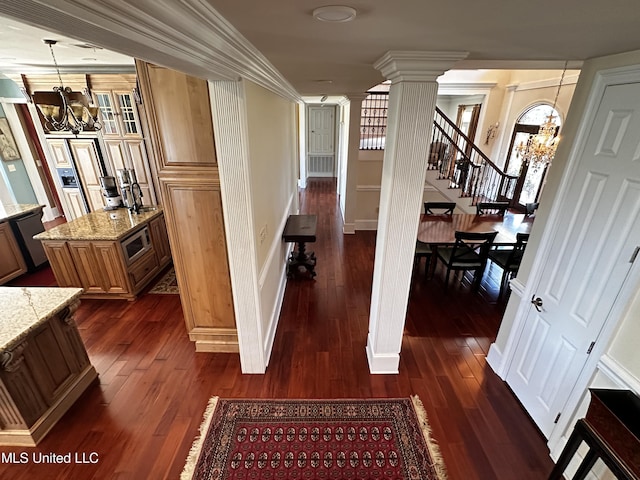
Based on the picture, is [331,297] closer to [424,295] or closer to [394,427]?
[424,295]

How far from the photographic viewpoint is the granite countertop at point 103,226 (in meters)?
3.37

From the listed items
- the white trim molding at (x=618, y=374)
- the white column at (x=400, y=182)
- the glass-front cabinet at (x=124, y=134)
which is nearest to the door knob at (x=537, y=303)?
the white trim molding at (x=618, y=374)

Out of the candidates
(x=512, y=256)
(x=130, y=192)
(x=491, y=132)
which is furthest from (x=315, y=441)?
(x=491, y=132)

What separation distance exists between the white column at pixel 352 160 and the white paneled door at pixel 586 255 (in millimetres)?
3767

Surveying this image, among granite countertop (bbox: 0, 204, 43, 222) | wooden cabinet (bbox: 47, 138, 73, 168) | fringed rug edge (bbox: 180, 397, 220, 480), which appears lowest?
fringed rug edge (bbox: 180, 397, 220, 480)

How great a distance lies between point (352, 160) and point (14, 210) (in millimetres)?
5250

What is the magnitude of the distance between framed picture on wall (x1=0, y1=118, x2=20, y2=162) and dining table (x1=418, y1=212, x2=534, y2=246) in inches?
290

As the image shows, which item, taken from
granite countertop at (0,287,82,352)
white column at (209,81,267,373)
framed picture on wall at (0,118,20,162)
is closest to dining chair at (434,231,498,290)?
white column at (209,81,267,373)

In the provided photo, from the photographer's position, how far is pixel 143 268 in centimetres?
388

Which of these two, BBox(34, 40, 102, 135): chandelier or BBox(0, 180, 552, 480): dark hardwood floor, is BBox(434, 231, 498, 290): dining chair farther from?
BBox(34, 40, 102, 135): chandelier

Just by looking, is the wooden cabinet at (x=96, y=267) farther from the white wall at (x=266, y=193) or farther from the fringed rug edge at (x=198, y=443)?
the fringed rug edge at (x=198, y=443)

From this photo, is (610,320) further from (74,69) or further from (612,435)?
(74,69)

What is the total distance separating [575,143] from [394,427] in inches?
93.7

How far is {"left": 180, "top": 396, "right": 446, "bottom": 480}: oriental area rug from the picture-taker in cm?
195
